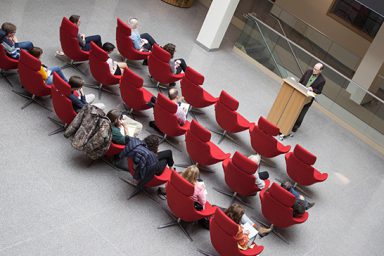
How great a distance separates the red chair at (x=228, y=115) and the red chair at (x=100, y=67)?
6.54ft

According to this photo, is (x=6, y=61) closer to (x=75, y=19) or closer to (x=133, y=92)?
(x=75, y=19)

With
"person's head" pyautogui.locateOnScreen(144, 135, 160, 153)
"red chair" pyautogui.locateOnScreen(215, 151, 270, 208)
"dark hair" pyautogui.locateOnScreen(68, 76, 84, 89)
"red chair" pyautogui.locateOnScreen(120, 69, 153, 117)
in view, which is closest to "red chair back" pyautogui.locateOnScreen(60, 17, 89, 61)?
"red chair" pyautogui.locateOnScreen(120, 69, 153, 117)

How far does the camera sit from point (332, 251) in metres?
9.41

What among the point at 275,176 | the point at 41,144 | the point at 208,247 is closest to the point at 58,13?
the point at 41,144

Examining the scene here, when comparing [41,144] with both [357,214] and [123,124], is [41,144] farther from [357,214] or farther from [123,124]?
[357,214]

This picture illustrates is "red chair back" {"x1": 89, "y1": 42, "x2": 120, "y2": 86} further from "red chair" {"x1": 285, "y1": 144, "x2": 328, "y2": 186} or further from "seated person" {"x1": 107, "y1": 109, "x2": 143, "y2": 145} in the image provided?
"red chair" {"x1": 285, "y1": 144, "x2": 328, "y2": 186}

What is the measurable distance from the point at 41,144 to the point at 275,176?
4.38 meters

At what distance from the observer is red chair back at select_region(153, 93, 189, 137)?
30.9 ft

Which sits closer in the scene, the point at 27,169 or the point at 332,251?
the point at 27,169

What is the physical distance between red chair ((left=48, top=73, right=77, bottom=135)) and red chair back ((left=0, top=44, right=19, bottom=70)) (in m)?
1.32

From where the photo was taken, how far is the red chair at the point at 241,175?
8789 millimetres

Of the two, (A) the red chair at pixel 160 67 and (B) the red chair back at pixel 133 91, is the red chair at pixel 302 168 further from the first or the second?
(A) the red chair at pixel 160 67

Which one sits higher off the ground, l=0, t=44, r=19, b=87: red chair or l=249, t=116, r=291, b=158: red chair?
l=249, t=116, r=291, b=158: red chair

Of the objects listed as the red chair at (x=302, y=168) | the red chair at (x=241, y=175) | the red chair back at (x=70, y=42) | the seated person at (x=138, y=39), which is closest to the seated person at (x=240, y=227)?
the red chair at (x=241, y=175)
